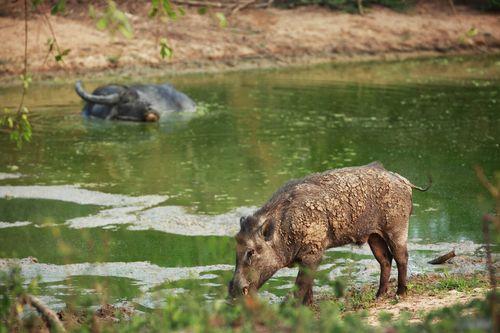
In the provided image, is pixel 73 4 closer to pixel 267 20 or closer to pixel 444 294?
pixel 267 20

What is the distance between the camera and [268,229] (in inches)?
293

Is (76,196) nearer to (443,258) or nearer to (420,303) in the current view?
(443,258)

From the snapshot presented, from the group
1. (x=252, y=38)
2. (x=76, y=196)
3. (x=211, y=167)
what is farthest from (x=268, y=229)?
(x=252, y=38)

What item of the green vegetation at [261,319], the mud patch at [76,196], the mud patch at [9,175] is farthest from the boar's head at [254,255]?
the mud patch at [9,175]

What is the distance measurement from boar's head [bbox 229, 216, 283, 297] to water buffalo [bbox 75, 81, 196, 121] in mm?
10631

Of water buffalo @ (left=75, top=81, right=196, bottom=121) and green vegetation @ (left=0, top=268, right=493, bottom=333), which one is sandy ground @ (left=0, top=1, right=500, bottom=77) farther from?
green vegetation @ (left=0, top=268, right=493, bottom=333)

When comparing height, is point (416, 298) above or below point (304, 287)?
below

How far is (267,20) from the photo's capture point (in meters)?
26.7

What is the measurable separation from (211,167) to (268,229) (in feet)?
20.2

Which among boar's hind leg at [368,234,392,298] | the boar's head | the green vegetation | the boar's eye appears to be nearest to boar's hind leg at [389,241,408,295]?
boar's hind leg at [368,234,392,298]

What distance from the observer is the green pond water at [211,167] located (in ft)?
30.4

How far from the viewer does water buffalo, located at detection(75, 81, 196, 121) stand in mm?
17859

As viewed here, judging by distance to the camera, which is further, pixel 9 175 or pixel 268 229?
pixel 9 175

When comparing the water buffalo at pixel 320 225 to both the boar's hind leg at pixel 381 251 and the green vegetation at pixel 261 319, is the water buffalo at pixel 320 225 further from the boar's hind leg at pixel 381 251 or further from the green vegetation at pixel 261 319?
the green vegetation at pixel 261 319
